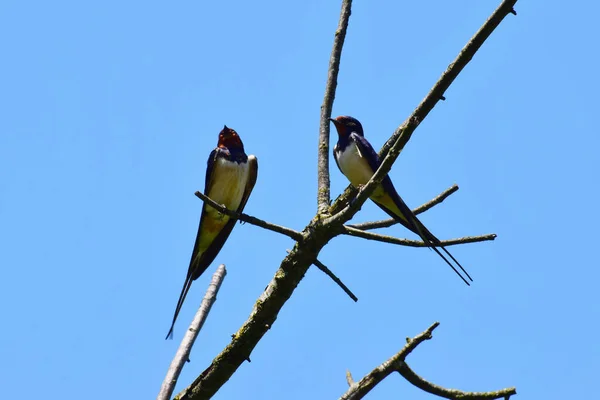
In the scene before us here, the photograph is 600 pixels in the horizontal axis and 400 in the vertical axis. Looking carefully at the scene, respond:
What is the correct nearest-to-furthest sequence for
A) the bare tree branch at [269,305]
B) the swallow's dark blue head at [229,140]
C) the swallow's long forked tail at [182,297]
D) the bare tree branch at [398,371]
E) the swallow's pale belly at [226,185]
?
the bare tree branch at [398,371]
the bare tree branch at [269,305]
the swallow's long forked tail at [182,297]
the swallow's pale belly at [226,185]
the swallow's dark blue head at [229,140]

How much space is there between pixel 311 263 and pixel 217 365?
0.69 metres

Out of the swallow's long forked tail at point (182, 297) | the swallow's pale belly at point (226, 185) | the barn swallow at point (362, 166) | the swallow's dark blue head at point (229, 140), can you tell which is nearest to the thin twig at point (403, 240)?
the barn swallow at point (362, 166)

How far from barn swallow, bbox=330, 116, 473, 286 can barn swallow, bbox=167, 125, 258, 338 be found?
117 cm

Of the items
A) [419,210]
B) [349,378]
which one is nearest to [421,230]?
[419,210]

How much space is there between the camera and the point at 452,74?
350 centimetres

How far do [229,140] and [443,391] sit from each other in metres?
5.17

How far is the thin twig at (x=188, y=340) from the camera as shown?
359cm

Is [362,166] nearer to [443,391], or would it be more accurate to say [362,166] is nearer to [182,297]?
[182,297]

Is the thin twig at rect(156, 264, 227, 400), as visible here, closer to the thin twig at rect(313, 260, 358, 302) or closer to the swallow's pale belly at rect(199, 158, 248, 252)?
the thin twig at rect(313, 260, 358, 302)

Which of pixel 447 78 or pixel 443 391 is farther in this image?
pixel 447 78

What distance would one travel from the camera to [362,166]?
6375 mm

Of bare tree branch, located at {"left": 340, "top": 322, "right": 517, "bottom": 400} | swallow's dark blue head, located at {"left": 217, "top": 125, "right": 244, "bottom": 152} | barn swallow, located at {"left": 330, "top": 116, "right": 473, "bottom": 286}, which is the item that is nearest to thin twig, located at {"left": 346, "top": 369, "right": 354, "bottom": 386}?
bare tree branch, located at {"left": 340, "top": 322, "right": 517, "bottom": 400}

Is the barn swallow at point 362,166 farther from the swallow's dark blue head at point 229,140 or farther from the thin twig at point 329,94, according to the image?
the swallow's dark blue head at point 229,140

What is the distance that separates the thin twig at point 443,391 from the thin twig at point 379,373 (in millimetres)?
48
